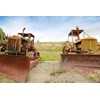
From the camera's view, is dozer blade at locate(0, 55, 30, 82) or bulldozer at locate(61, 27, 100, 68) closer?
dozer blade at locate(0, 55, 30, 82)

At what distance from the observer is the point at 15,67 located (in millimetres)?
9062

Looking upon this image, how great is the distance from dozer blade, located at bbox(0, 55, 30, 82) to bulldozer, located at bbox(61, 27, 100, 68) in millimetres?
2404

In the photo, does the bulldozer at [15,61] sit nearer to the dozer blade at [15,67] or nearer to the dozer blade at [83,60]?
the dozer blade at [15,67]

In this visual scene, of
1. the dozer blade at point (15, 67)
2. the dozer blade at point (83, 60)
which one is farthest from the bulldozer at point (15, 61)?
the dozer blade at point (83, 60)

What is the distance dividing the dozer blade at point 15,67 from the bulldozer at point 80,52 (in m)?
2.40

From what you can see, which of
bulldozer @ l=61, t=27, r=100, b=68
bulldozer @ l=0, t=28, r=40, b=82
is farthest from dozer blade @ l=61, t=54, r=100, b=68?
bulldozer @ l=0, t=28, r=40, b=82

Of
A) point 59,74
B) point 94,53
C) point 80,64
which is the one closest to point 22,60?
point 59,74

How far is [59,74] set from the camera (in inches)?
384

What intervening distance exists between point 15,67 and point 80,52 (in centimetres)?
375

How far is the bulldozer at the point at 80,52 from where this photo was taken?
→ 1031 cm

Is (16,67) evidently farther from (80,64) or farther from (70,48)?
(70,48)

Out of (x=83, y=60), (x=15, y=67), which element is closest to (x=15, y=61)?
(x=15, y=67)

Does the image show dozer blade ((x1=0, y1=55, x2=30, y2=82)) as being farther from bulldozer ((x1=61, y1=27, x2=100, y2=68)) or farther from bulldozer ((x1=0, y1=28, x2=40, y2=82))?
bulldozer ((x1=61, y1=27, x2=100, y2=68))

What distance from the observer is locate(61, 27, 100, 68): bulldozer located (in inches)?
406
